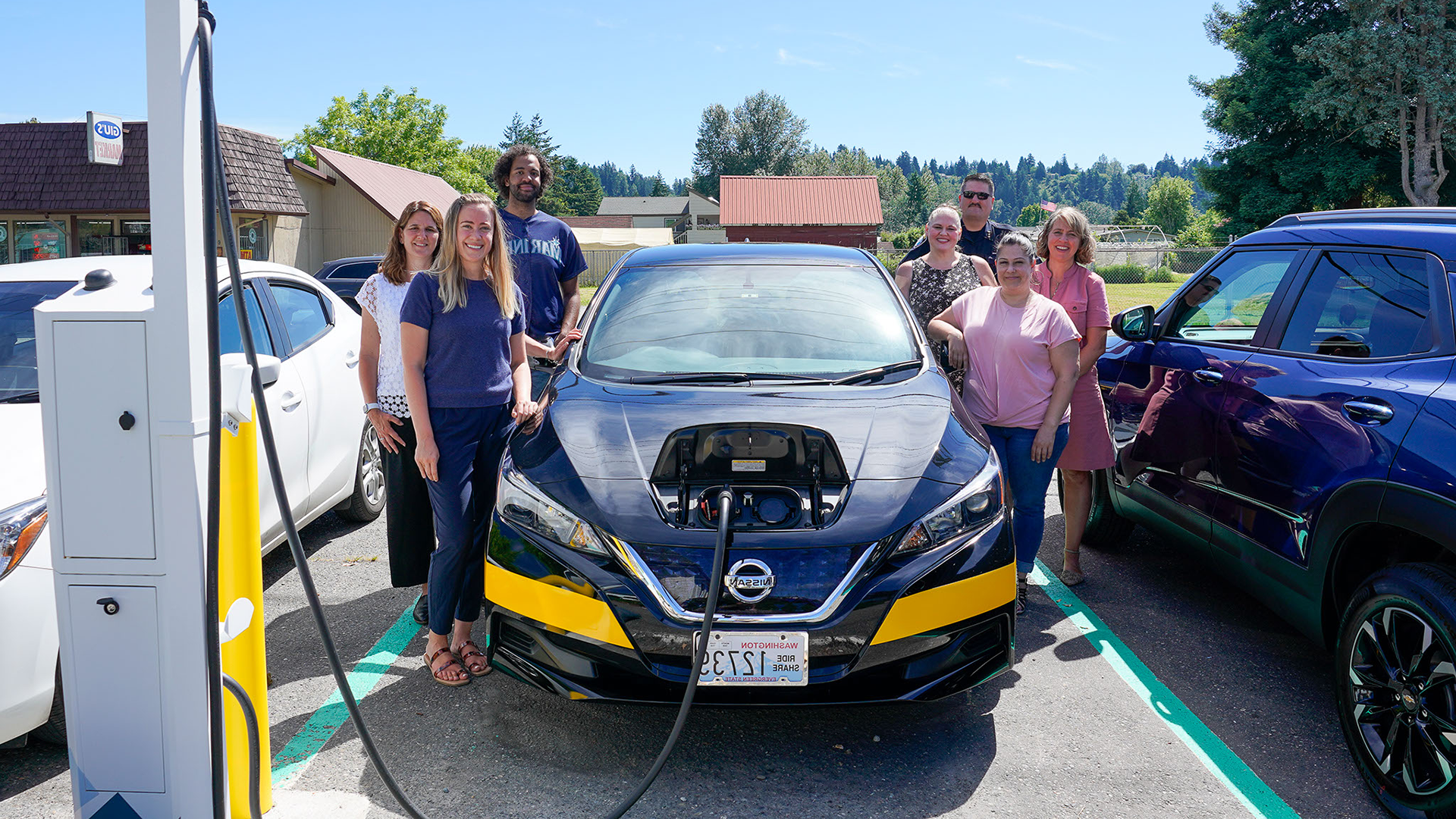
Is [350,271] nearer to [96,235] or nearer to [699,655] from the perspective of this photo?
[96,235]

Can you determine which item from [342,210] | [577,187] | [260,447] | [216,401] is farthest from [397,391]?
[577,187]

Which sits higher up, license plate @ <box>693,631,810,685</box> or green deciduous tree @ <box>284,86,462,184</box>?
green deciduous tree @ <box>284,86,462,184</box>

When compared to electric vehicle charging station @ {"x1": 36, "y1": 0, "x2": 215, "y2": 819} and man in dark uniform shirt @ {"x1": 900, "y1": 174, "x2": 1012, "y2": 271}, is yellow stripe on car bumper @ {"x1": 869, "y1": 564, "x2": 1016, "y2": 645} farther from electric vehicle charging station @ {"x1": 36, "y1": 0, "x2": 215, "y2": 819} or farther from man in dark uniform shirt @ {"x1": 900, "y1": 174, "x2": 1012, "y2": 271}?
man in dark uniform shirt @ {"x1": 900, "y1": 174, "x2": 1012, "y2": 271}

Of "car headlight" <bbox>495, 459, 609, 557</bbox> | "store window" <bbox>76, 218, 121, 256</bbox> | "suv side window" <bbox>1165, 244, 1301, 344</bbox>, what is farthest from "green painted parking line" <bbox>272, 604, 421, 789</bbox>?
"store window" <bbox>76, 218, 121, 256</bbox>

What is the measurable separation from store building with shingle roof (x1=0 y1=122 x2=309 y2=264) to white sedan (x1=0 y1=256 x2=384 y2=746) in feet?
64.0

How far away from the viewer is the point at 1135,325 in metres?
5.03

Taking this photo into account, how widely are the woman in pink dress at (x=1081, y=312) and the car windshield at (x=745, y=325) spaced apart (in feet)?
2.96

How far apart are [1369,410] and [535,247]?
12.4 ft

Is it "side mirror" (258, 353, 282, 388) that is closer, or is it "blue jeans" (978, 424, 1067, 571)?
"side mirror" (258, 353, 282, 388)

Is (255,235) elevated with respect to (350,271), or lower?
elevated

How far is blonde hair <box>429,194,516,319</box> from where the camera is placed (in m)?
3.71

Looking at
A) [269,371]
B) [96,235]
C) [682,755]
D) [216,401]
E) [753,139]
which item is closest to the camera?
[216,401]

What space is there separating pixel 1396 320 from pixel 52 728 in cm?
446

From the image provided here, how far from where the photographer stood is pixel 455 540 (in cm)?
383
